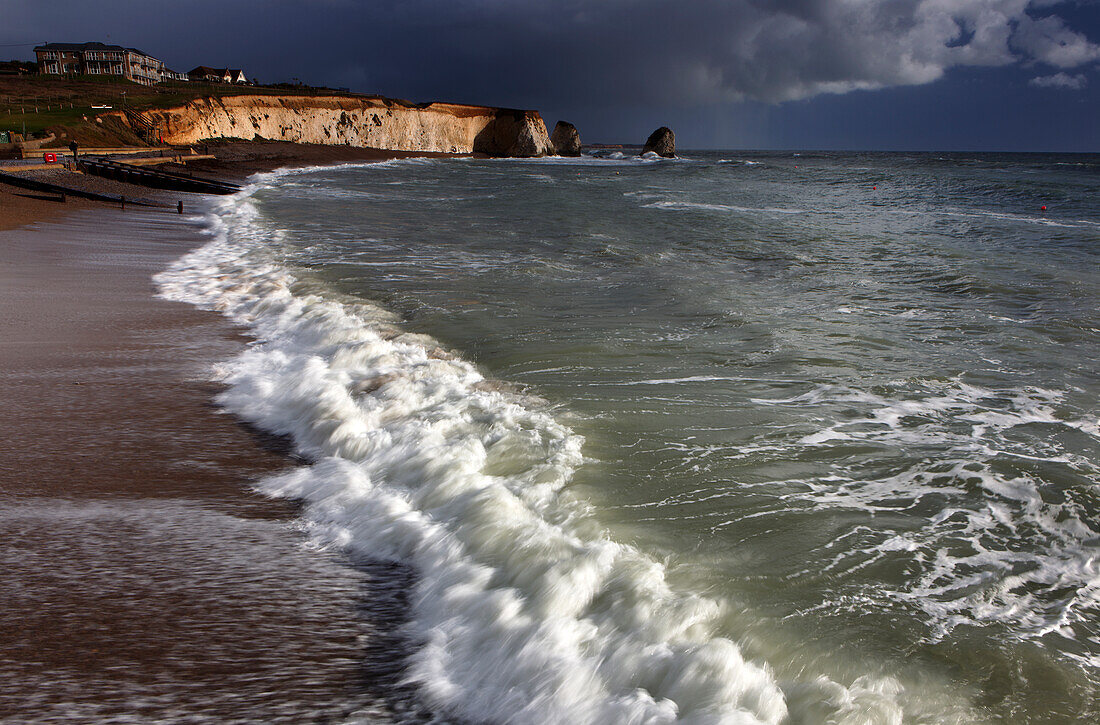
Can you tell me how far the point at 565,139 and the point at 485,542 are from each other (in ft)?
345

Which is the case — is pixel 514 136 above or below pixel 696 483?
above

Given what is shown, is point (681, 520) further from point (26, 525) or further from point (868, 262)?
point (868, 262)

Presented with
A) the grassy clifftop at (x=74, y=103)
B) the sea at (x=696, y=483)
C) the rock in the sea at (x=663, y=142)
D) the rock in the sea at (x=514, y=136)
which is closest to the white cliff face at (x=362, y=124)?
the rock in the sea at (x=514, y=136)

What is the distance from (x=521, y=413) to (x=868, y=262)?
10.5m

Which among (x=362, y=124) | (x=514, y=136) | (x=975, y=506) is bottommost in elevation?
(x=975, y=506)

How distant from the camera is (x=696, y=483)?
4.04 m

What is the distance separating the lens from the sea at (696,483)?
254 cm

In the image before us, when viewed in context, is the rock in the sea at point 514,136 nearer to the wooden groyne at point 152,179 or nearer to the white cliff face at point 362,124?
the white cliff face at point 362,124

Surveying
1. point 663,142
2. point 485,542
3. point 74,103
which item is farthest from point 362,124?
point 485,542

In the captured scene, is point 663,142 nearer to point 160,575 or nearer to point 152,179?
point 152,179

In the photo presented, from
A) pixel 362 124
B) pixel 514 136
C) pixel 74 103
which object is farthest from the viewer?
pixel 514 136

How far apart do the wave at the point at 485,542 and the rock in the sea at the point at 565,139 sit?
101470 mm

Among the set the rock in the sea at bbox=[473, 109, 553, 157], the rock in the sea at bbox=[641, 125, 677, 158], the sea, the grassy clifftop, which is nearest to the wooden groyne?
the grassy clifftop

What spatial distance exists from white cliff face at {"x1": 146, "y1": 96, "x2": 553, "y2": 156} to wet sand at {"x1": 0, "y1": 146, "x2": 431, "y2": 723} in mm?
50090
